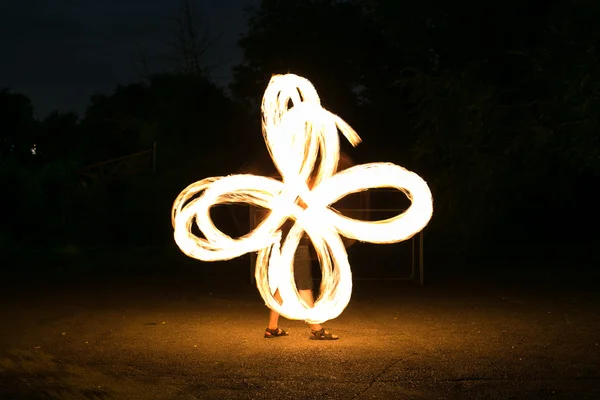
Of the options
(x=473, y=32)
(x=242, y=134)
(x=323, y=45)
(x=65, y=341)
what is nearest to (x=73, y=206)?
(x=242, y=134)

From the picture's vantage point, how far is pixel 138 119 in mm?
33688

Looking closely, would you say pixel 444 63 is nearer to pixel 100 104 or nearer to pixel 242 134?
pixel 242 134

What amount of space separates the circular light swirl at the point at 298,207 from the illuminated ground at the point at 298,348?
0.64m

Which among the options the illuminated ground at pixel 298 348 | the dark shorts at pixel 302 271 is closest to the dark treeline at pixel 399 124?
the dark shorts at pixel 302 271

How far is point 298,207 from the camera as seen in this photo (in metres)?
8.93

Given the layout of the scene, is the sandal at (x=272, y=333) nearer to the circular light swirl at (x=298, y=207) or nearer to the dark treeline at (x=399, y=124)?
the circular light swirl at (x=298, y=207)

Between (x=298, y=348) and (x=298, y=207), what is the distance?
148cm

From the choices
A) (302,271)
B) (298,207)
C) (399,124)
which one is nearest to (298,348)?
(302,271)

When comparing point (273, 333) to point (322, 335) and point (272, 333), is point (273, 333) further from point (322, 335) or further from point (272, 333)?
point (322, 335)

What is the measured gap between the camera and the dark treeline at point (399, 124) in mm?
16719

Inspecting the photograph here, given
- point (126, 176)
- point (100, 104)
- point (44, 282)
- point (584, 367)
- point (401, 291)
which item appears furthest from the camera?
point (100, 104)

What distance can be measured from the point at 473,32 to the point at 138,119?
17.4m

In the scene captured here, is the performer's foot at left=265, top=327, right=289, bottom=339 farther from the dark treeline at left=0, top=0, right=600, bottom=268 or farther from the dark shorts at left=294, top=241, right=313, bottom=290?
the dark treeline at left=0, top=0, right=600, bottom=268

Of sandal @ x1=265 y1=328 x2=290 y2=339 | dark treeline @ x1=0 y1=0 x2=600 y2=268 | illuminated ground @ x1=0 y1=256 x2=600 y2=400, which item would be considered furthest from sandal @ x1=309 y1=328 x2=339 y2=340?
dark treeline @ x1=0 y1=0 x2=600 y2=268
